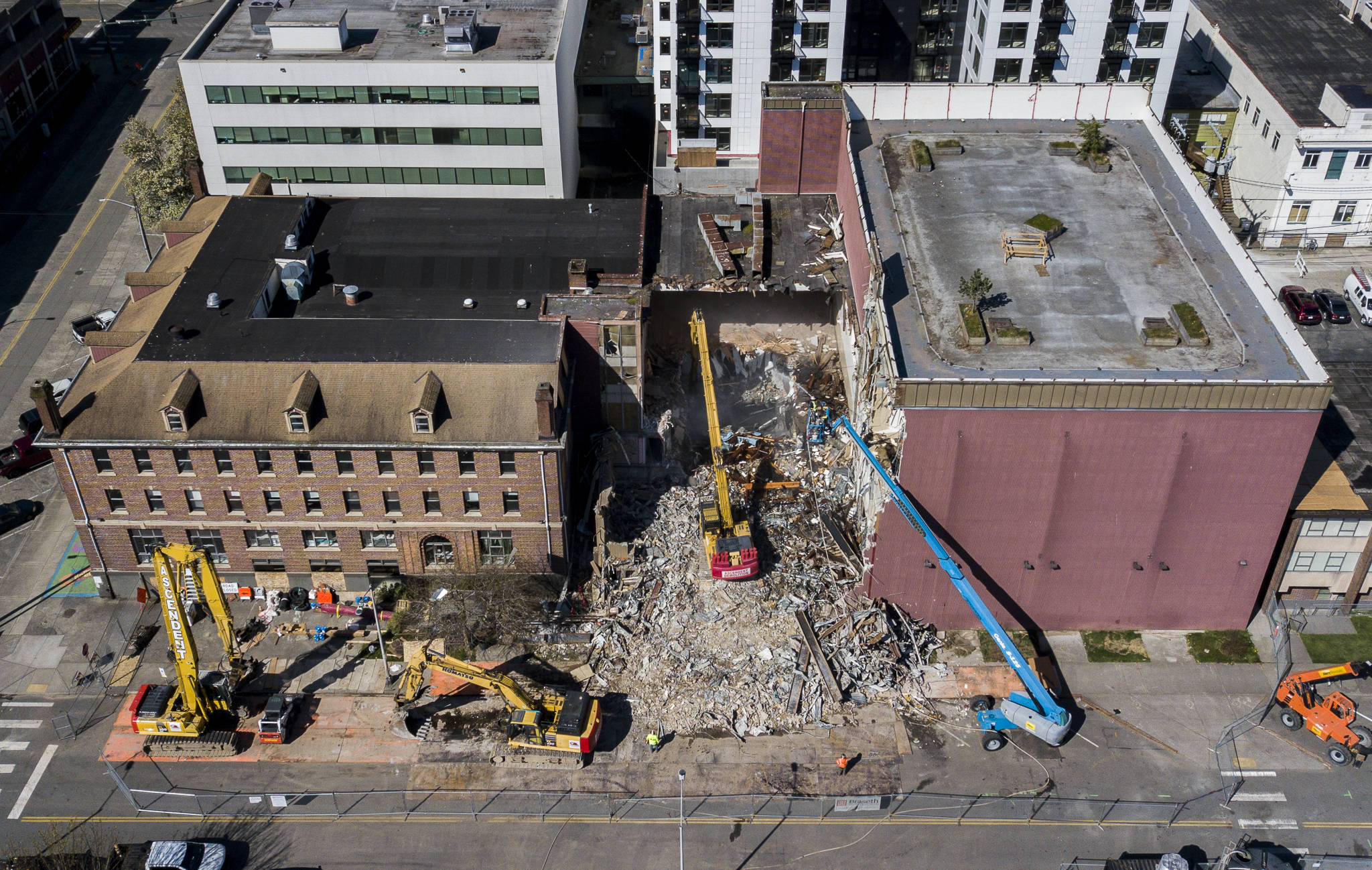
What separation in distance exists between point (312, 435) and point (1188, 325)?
1801 inches

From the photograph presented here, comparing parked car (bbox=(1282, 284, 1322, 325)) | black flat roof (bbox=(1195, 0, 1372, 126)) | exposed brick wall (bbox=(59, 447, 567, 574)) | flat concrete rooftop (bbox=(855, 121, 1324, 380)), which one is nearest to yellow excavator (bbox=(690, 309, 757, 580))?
exposed brick wall (bbox=(59, 447, 567, 574))

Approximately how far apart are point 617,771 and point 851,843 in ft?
38.1

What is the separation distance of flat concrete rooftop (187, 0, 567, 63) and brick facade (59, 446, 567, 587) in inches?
1331

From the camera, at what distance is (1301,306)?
84875 mm

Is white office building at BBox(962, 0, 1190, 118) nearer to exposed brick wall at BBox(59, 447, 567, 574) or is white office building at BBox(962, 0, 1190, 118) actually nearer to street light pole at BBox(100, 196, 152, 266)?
exposed brick wall at BBox(59, 447, 567, 574)

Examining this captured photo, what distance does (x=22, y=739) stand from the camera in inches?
2371

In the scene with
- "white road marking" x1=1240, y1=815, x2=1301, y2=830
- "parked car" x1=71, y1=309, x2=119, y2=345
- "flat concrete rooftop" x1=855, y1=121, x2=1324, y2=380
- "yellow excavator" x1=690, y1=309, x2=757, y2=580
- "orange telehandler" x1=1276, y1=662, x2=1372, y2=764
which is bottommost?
"white road marking" x1=1240, y1=815, x2=1301, y2=830

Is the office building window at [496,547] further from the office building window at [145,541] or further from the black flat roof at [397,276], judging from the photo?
the office building window at [145,541]

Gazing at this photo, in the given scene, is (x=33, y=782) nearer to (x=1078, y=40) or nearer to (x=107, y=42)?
(x=1078, y=40)

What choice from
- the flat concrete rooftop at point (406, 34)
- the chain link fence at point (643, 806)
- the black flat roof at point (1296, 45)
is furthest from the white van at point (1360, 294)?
the flat concrete rooftop at point (406, 34)

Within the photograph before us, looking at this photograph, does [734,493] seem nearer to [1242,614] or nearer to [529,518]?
[529,518]

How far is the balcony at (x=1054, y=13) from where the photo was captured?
8819 centimetres

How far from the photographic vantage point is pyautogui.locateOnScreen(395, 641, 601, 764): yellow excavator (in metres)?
58.0

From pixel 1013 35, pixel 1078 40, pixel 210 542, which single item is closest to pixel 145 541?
pixel 210 542
